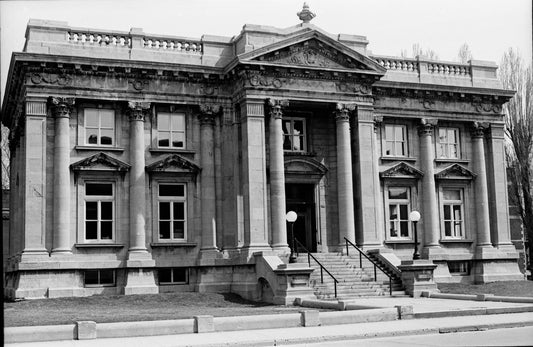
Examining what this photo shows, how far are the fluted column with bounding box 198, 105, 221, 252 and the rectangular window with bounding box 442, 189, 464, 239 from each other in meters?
12.5

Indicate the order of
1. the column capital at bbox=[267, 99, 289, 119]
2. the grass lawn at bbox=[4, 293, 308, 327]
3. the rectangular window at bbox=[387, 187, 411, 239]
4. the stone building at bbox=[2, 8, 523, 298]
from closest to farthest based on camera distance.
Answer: the grass lawn at bbox=[4, 293, 308, 327] < the stone building at bbox=[2, 8, 523, 298] < the column capital at bbox=[267, 99, 289, 119] < the rectangular window at bbox=[387, 187, 411, 239]

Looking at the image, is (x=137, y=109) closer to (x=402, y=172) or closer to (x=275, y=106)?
(x=275, y=106)

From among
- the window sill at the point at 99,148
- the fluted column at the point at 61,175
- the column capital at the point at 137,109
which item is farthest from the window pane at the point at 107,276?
the column capital at the point at 137,109

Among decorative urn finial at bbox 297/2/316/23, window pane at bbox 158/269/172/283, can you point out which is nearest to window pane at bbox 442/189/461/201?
decorative urn finial at bbox 297/2/316/23

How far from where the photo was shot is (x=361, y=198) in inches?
1312

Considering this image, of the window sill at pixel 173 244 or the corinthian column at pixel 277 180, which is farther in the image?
the window sill at pixel 173 244

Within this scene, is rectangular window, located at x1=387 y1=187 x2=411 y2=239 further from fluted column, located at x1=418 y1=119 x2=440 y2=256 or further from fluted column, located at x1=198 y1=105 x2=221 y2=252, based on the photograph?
fluted column, located at x1=198 y1=105 x2=221 y2=252

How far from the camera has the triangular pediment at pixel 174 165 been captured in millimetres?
31688

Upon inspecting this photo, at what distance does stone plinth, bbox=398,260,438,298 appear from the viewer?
29.1 metres

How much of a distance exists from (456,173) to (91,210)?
18.6 meters

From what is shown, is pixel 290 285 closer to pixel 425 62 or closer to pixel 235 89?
pixel 235 89

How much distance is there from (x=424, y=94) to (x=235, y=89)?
1035cm

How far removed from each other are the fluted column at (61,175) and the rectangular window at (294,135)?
9926mm

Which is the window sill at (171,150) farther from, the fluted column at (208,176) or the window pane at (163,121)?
the window pane at (163,121)
